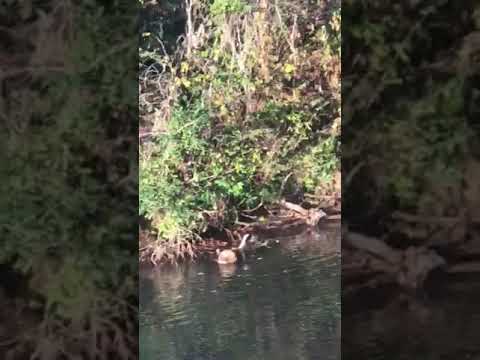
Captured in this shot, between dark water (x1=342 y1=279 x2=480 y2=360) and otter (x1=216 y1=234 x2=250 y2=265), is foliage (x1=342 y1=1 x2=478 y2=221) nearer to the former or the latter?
dark water (x1=342 y1=279 x2=480 y2=360)

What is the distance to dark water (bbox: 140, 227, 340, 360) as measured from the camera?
191cm

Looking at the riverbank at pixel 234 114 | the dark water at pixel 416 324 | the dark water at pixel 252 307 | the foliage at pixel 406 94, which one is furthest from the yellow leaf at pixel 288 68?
the dark water at pixel 416 324

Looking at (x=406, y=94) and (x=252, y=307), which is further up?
(x=406, y=94)

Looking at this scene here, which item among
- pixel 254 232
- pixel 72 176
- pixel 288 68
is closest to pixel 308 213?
pixel 254 232

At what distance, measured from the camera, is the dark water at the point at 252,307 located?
1912 millimetres

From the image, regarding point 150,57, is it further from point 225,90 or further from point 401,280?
point 401,280

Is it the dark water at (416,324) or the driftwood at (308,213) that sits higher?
the driftwood at (308,213)

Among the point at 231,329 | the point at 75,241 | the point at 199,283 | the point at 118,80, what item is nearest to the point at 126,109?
the point at 118,80

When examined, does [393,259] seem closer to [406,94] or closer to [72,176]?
[406,94]

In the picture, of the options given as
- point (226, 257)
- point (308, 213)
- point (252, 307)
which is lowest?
point (252, 307)

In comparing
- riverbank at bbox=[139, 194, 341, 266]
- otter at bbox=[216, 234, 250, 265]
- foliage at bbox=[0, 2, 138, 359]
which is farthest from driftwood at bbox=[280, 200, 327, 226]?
foliage at bbox=[0, 2, 138, 359]

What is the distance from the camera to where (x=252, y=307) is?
1938mm

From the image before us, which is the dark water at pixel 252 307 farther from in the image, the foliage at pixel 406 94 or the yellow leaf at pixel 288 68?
the yellow leaf at pixel 288 68

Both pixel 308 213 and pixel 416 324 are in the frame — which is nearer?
pixel 416 324
